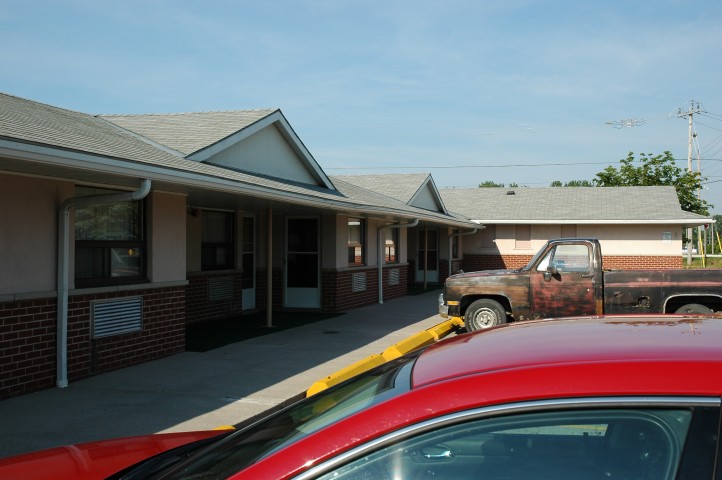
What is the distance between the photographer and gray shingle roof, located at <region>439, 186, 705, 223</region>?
95.6ft

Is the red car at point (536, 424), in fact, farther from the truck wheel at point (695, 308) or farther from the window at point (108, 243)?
the truck wheel at point (695, 308)

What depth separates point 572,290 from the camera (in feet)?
39.7

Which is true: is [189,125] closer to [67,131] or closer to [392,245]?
[67,131]

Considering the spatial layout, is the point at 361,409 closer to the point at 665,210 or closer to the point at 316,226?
the point at 316,226

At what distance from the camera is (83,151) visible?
7.37 metres

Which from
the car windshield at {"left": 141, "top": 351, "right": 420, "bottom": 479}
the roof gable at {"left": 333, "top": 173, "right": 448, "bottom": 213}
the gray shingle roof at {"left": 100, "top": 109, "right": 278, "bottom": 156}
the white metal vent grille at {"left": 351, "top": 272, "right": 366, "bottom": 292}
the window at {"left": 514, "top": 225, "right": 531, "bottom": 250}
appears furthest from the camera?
the window at {"left": 514, "top": 225, "right": 531, "bottom": 250}

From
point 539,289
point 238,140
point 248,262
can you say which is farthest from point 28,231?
point 539,289

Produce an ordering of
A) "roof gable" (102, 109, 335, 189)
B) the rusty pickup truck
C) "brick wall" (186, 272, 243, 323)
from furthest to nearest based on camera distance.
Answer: "brick wall" (186, 272, 243, 323)
"roof gable" (102, 109, 335, 189)
the rusty pickup truck

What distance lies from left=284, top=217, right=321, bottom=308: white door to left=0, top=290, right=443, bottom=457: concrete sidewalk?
377cm

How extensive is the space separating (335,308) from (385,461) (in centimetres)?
1499

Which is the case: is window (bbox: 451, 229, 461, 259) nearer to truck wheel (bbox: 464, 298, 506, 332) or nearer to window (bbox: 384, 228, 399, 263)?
window (bbox: 384, 228, 399, 263)

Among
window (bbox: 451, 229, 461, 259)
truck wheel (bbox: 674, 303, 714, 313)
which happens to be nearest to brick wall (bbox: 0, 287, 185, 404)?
truck wheel (bbox: 674, 303, 714, 313)

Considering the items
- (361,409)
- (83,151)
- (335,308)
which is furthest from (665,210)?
(361,409)

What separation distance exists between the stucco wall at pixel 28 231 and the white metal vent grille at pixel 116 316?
2.90 ft
